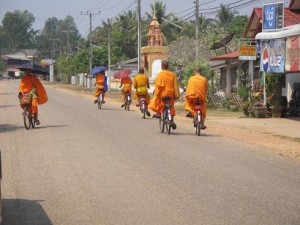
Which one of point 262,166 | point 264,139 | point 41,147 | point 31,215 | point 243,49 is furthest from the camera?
point 243,49

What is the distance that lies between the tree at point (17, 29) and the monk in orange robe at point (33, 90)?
156 meters

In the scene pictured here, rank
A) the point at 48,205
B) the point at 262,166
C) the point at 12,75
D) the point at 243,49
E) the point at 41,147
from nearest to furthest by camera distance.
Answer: the point at 48,205 → the point at 262,166 → the point at 41,147 → the point at 243,49 → the point at 12,75

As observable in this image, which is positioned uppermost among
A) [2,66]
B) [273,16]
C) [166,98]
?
[2,66]

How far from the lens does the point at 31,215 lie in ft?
23.2

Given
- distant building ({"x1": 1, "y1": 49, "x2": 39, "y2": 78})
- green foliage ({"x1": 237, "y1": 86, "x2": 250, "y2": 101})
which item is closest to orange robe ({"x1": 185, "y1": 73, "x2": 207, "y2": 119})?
green foliage ({"x1": 237, "y1": 86, "x2": 250, "y2": 101})

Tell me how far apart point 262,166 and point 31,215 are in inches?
197

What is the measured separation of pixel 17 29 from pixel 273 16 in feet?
Result: 505

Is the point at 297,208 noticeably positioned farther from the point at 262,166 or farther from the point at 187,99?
the point at 187,99

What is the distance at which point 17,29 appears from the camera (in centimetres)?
16950

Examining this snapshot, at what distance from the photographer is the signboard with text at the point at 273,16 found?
21.8 meters

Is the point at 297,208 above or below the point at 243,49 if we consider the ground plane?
below

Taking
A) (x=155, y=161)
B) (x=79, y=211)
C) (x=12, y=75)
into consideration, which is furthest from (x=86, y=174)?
(x=12, y=75)

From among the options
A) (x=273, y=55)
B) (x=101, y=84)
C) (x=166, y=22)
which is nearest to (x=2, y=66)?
(x=166, y=22)

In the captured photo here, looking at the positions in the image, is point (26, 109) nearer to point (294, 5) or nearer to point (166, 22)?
point (294, 5)
